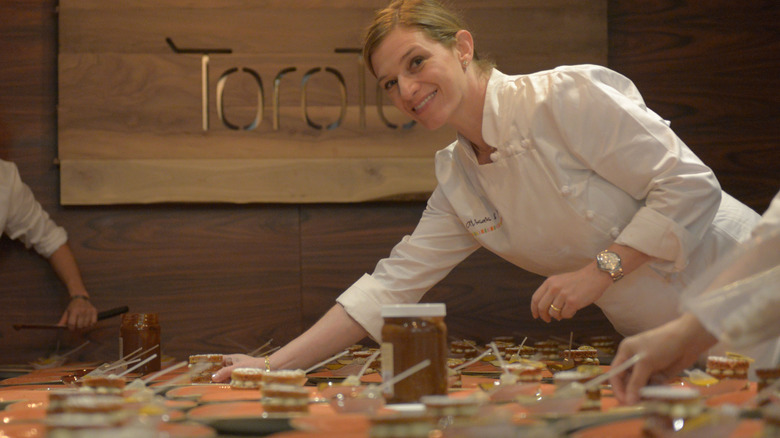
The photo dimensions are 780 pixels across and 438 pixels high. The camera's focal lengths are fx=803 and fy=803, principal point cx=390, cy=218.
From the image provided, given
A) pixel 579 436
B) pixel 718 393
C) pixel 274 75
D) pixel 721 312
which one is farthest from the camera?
pixel 274 75

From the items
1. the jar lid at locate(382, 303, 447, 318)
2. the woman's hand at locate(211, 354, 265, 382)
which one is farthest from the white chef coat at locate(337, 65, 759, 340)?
the jar lid at locate(382, 303, 447, 318)

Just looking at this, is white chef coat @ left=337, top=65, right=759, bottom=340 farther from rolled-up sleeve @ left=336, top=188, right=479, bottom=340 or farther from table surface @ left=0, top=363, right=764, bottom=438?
table surface @ left=0, top=363, right=764, bottom=438

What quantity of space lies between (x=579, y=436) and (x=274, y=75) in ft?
7.80

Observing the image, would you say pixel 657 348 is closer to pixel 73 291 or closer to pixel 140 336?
pixel 140 336

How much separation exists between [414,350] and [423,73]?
2.81 feet

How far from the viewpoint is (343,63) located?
3084mm

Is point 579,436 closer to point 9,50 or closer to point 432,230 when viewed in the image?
point 432,230

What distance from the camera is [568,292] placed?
1654 millimetres

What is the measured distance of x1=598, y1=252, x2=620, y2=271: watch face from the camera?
5.52 feet

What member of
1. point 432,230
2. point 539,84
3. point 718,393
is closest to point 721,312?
point 718,393

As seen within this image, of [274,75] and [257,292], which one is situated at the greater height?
[274,75]

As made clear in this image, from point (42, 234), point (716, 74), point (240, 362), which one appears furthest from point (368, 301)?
point (716, 74)

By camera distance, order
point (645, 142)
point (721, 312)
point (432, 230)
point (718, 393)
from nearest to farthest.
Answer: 1. point (721, 312)
2. point (718, 393)
3. point (645, 142)
4. point (432, 230)

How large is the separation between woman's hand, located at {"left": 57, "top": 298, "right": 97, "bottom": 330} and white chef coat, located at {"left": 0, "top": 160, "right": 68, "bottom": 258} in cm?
23
